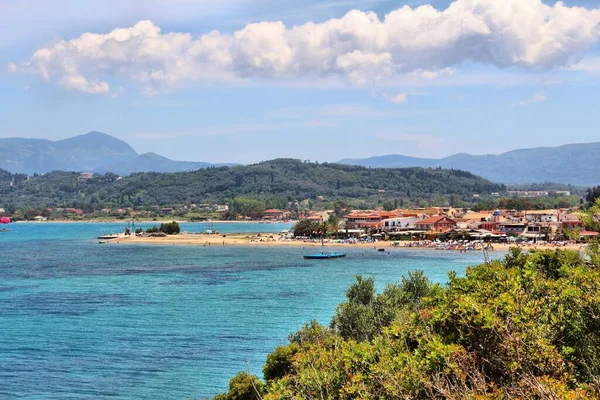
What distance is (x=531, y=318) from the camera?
11750 mm

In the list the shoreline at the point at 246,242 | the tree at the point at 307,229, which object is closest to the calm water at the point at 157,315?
the shoreline at the point at 246,242

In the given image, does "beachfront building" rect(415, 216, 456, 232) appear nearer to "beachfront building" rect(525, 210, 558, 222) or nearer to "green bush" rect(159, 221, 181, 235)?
"beachfront building" rect(525, 210, 558, 222)

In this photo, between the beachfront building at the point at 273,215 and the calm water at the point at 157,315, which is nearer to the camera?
the calm water at the point at 157,315

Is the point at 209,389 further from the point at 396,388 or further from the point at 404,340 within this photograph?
the point at 396,388

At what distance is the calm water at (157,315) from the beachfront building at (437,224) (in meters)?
26.5

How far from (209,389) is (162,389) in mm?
1768

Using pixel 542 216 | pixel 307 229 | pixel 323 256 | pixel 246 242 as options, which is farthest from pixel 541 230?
pixel 246 242

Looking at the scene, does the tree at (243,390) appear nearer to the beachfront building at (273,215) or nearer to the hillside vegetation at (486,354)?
the hillside vegetation at (486,354)

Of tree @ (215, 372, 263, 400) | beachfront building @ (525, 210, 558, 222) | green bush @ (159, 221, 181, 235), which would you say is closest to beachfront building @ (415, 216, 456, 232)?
beachfront building @ (525, 210, 558, 222)

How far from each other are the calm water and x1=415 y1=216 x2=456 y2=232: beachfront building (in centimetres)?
2648

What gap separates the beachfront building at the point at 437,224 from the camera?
105 metres

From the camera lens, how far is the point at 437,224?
347 ft

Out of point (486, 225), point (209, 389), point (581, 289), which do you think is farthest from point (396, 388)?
point (486, 225)

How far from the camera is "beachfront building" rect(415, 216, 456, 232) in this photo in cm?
10494
